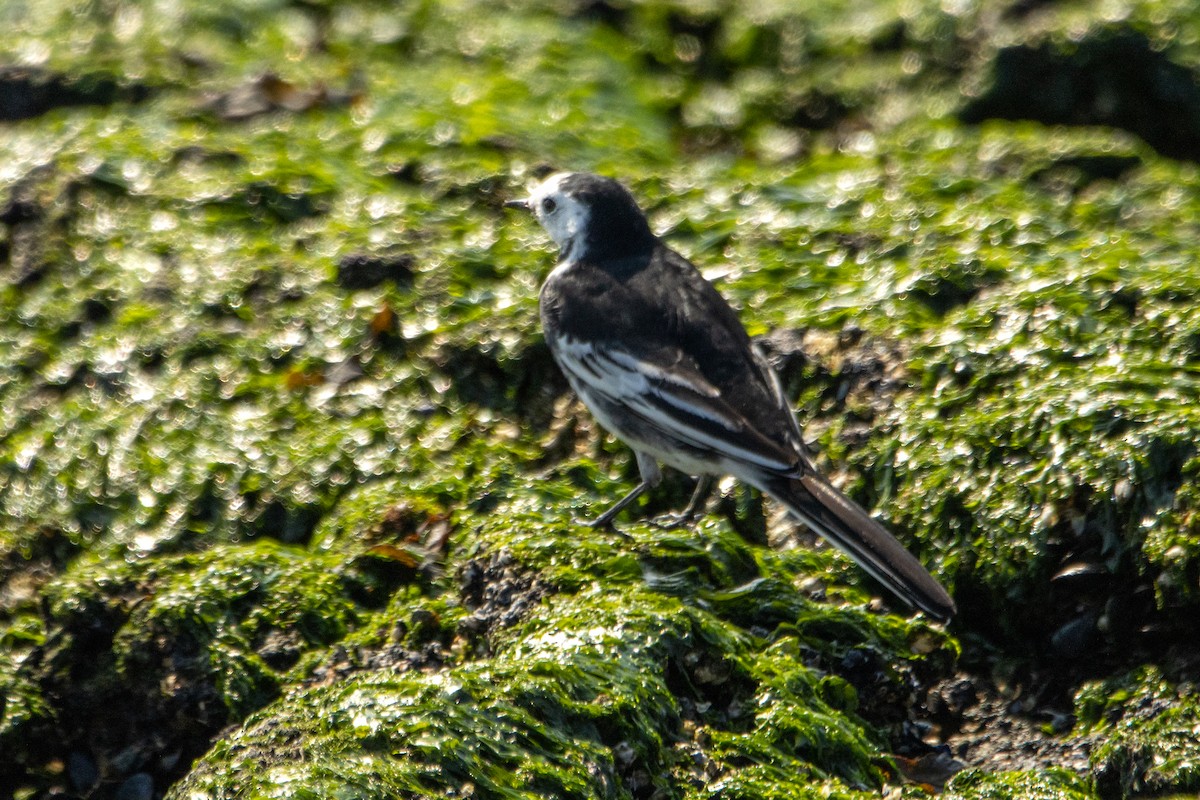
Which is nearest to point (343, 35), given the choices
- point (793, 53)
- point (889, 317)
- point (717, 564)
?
point (793, 53)

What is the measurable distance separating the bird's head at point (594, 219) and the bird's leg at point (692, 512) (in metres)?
1.14

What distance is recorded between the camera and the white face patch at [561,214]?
6.61 meters

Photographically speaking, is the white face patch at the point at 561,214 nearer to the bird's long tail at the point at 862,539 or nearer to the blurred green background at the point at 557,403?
the blurred green background at the point at 557,403

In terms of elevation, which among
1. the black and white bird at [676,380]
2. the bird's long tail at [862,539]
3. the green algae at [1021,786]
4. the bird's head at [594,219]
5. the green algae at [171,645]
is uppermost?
the bird's head at [594,219]

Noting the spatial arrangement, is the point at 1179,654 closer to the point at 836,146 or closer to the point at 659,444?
the point at 659,444

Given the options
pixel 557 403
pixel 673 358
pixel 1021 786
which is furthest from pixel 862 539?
pixel 557 403

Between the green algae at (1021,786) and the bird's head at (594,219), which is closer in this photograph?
the green algae at (1021,786)

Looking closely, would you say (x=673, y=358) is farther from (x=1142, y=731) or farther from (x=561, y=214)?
(x=1142, y=731)

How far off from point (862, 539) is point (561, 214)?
2.57 m

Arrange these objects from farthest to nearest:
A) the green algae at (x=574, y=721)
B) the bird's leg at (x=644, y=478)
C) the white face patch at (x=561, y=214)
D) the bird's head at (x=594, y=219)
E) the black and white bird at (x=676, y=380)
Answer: the white face patch at (x=561, y=214) → the bird's head at (x=594, y=219) → the bird's leg at (x=644, y=478) → the black and white bird at (x=676, y=380) → the green algae at (x=574, y=721)

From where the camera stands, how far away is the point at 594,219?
258 inches

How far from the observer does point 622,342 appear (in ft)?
18.8

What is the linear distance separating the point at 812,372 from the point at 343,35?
18.3 feet

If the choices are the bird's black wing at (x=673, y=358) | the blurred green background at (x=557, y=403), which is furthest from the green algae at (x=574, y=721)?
the bird's black wing at (x=673, y=358)
